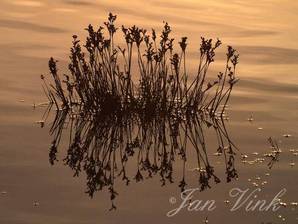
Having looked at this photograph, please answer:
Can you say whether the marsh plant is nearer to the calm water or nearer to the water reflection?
the water reflection

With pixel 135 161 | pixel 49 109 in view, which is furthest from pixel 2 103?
pixel 135 161

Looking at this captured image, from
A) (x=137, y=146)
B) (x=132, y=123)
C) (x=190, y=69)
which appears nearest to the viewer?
(x=137, y=146)

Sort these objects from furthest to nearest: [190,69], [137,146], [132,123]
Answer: [190,69]
[132,123]
[137,146]

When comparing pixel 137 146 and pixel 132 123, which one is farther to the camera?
pixel 132 123

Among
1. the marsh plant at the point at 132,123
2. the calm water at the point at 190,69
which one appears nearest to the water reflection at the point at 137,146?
the marsh plant at the point at 132,123

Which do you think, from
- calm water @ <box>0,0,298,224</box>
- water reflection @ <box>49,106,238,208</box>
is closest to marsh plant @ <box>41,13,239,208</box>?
water reflection @ <box>49,106,238,208</box>

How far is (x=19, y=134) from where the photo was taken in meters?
8.08

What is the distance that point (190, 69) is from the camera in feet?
35.9

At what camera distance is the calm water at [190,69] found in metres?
6.27

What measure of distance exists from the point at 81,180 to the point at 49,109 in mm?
2143

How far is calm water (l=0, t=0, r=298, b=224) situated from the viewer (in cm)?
627

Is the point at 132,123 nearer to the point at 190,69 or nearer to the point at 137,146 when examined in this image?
the point at 137,146

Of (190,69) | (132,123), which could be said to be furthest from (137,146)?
(190,69)

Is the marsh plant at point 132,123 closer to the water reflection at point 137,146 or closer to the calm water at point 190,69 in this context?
the water reflection at point 137,146
